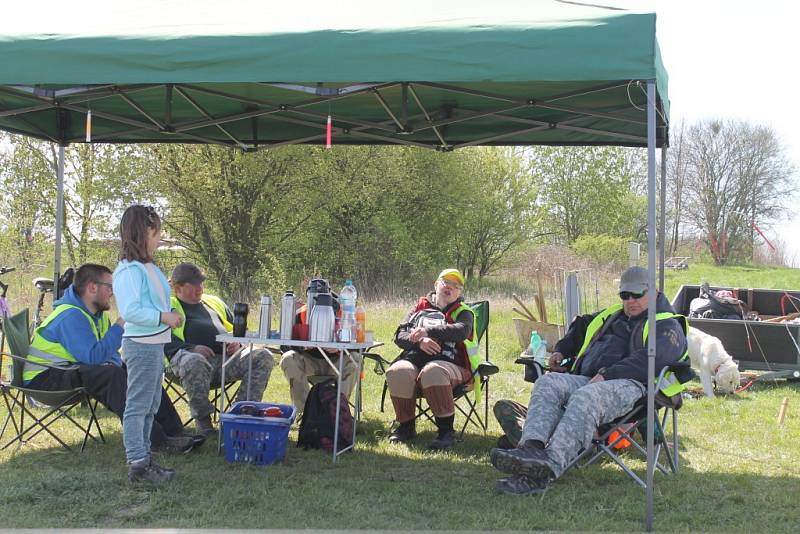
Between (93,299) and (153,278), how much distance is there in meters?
0.97

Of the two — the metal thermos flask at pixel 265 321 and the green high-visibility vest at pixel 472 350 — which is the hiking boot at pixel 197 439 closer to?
the metal thermos flask at pixel 265 321

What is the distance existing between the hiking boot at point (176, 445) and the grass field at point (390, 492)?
52 millimetres

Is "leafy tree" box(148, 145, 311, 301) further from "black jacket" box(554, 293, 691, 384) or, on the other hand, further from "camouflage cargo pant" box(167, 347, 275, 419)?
"black jacket" box(554, 293, 691, 384)

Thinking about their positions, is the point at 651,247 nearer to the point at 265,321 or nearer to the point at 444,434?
the point at 444,434

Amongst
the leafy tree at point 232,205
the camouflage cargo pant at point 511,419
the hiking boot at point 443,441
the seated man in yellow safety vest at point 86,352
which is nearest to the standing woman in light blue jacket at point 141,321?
the seated man in yellow safety vest at point 86,352

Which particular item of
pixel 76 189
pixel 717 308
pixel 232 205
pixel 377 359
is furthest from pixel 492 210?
pixel 377 359

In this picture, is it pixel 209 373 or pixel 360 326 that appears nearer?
pixel 360 326

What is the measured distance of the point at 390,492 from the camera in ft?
12.7

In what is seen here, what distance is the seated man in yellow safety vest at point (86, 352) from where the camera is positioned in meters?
4.27

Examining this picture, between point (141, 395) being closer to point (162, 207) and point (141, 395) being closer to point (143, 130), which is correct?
point (143, 130)

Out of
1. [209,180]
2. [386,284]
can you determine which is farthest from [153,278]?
[386,284]

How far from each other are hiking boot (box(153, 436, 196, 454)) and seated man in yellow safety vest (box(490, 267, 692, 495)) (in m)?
1.70

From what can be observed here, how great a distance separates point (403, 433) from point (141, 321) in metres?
1.94

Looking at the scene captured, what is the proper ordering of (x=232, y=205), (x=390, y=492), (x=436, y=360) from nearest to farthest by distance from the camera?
1. (x=390, y=492)
2. (x=436, y=360)
3. (x=232, y=205)
